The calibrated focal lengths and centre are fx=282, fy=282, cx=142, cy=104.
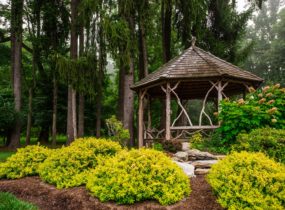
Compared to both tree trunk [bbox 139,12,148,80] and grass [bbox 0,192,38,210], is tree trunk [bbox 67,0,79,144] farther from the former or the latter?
grass [bbox 0,192,38,210]

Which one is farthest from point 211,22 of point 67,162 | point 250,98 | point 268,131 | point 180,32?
point 67,162

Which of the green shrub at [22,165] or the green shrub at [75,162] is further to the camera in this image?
the green shrub at [22,165]

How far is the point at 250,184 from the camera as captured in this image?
3908 mm

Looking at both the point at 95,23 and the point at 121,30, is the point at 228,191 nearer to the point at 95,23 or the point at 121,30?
the point at 121,30

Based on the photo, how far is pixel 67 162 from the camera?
18.5 ft

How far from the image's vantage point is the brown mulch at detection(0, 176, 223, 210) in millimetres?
4156

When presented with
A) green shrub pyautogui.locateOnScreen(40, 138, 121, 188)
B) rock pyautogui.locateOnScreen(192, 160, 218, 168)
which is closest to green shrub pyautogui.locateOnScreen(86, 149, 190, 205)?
green shrub pyautogui.locateOnScreen(40, 138, 121, 188)

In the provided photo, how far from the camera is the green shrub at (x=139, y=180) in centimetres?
423

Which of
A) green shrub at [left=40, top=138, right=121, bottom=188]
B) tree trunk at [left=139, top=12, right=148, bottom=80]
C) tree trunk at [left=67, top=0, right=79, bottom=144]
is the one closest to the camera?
green shrub at [left=40, top=138, right=121, bottom=188]

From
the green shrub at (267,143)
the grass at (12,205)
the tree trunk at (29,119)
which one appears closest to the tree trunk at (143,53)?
the tree trunk at (29,119)

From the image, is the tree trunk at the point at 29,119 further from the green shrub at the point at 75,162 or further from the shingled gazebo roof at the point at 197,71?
the green shrub at the point at 75,162

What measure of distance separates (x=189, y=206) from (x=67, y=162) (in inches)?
106

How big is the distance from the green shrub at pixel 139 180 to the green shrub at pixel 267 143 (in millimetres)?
1703

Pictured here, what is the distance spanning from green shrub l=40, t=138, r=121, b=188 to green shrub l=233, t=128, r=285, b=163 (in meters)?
2.67
